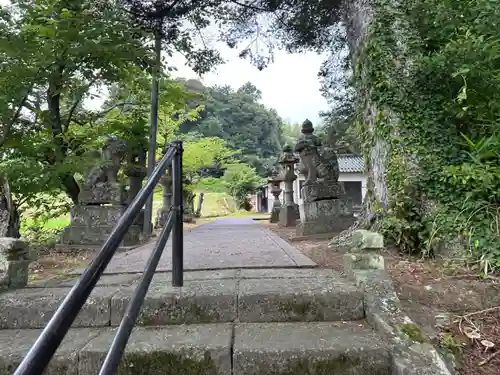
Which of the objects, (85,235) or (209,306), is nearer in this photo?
(209,306)

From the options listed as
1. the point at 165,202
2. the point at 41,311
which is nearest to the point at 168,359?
the point at 41,311

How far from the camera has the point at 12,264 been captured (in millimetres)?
1980

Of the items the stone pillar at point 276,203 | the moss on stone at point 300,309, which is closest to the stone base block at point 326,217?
the moss on stone at point 300,309

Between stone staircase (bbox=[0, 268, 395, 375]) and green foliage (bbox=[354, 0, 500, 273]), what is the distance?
1129 millimetres

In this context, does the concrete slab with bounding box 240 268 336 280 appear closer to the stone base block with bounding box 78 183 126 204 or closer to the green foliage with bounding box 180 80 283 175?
the stone base block with bounding box 78 183 126 204

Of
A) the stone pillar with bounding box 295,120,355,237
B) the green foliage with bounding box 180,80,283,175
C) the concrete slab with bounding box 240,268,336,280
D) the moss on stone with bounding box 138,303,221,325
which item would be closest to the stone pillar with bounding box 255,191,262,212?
the green foliage with bounding box 180,80,283,175

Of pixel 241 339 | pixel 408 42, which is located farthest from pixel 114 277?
pixel 408 42

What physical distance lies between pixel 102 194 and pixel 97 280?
4.13m

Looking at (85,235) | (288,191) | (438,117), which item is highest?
(438,117)

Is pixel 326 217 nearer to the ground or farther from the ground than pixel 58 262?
farther from the ground

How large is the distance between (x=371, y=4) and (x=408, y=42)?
62 centimetres

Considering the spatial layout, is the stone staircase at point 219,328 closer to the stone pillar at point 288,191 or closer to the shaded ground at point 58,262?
the shaded ground at point 58,262

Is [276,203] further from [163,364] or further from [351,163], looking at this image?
[163,364]

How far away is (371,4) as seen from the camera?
355 centimetres
